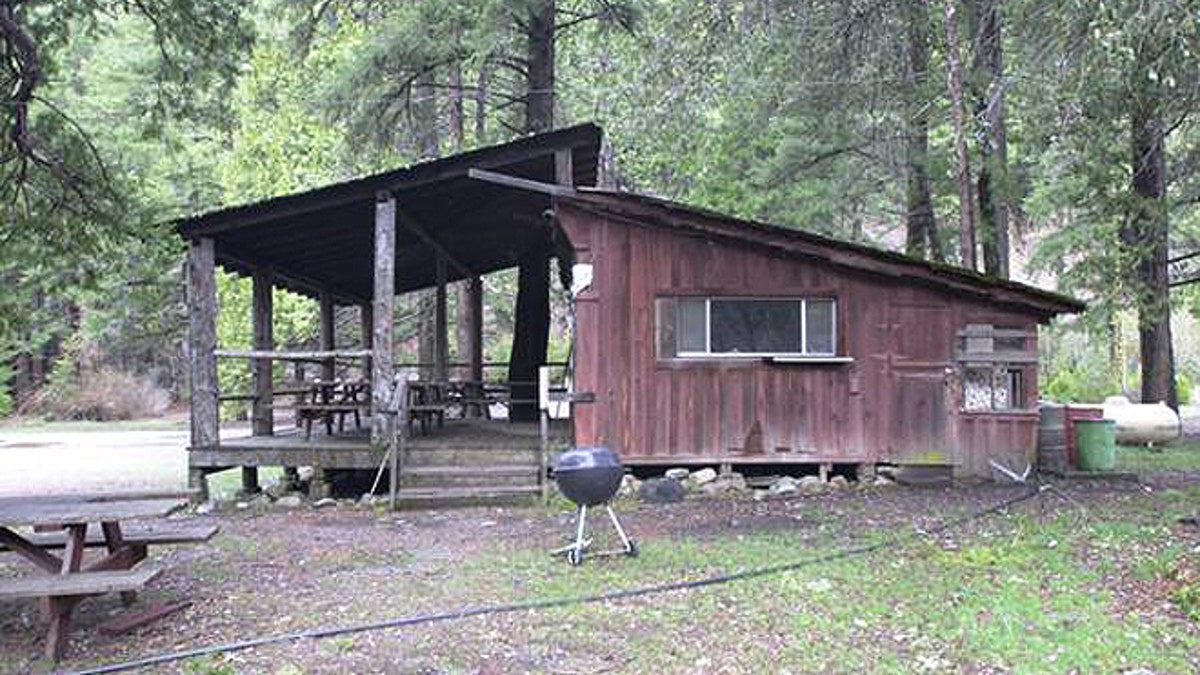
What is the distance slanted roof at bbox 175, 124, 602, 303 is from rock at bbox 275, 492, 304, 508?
2.97 m

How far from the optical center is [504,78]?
20.1 meters

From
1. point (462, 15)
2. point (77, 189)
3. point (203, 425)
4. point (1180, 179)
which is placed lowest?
point (203, 425)

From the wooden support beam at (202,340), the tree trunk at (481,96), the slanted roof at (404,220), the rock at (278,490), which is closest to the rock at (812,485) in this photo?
the slanted roof at (404,220)

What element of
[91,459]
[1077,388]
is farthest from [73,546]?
[1077,388]

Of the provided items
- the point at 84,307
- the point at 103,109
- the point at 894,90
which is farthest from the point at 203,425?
the point at 84,307

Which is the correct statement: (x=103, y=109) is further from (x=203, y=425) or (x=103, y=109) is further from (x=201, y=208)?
(x=203, y=425)

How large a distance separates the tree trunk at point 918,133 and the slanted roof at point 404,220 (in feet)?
17.1

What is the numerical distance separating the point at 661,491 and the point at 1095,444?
519 cm

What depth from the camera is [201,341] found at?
10.3m

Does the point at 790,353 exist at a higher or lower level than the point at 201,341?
lower

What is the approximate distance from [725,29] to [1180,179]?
8362mm

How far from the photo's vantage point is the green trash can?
10664 mm

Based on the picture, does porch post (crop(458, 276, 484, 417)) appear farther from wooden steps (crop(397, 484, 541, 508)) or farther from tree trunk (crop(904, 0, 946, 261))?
tree trunk (crop(904, 0, 946, 261))

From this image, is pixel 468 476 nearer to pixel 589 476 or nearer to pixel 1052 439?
pixel 589 476
